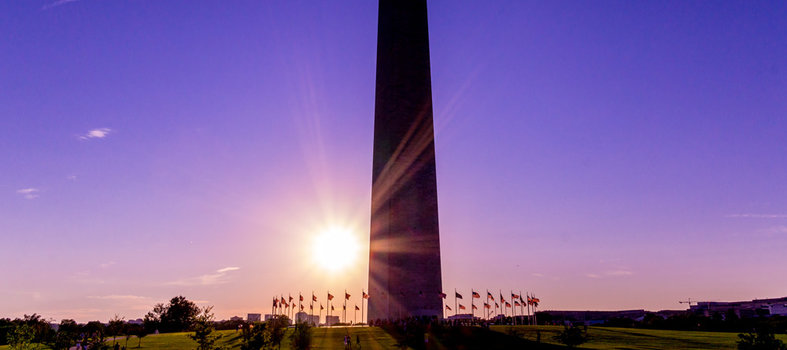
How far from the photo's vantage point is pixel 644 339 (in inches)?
1689

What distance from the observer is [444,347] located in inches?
1510

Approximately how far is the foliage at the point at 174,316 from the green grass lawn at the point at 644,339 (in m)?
63.1

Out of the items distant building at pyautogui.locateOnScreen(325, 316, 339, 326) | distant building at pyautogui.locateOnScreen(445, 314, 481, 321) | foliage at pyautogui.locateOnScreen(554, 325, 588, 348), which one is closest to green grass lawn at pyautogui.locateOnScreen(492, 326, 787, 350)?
foliage at pyautogui.locateOnScreen(554, 325, 588, 348)

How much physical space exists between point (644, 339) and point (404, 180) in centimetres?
2732

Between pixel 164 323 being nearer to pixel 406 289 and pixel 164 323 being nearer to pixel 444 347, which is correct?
pixel 406 289

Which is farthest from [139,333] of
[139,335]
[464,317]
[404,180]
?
[464,317]

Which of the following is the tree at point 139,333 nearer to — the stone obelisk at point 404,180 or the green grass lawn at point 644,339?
the stone obelisk at point 404,180

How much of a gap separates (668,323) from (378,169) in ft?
111

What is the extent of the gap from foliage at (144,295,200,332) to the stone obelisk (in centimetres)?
4376

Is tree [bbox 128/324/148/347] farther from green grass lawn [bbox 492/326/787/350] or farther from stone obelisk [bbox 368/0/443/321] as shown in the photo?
green grass lawn [bbox 492/326/787/350]

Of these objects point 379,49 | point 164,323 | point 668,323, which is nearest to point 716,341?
point 668,323

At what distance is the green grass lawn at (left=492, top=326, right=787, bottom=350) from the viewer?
1519 inches

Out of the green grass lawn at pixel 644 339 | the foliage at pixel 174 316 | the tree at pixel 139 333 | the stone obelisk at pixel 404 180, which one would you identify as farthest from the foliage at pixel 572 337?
the foliage at pixel 174 316

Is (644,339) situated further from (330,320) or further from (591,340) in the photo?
(330,320)
